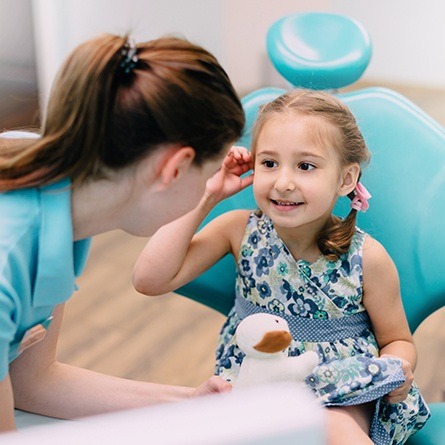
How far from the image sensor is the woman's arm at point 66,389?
1194 millimetres

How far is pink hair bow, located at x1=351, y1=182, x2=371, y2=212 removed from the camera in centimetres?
134

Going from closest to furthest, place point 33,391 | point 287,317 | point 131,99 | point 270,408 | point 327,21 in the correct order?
1. point 270,408
2. point 131,99
3. point 33,391
4. point 287,317
5. point 327,21

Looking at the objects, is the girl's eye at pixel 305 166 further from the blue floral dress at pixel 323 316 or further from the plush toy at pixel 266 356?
the plush toy at pixel 266 356

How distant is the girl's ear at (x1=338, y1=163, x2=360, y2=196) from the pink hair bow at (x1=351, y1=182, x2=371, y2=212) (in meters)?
0.01

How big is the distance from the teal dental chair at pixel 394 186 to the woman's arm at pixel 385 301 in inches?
3.2

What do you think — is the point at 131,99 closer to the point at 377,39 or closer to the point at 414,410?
the point at 414,410

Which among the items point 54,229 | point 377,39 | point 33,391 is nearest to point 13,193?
point 54,229

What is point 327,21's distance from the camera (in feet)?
5.26

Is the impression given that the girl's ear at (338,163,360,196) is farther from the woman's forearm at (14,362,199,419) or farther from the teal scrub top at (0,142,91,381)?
the teal scrub top at (0,142,91,381)

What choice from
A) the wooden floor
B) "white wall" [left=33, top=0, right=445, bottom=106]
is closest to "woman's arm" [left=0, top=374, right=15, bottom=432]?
the wooden floor

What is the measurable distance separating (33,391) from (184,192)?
Result: 1.28ft

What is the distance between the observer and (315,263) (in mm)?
1342

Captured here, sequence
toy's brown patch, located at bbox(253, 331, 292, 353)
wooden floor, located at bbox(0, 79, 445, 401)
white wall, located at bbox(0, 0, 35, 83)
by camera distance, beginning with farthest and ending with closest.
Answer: white wall, located at bbox(0, 0, 35, 83) < wooden floor, located at bbox(0, 79, 445, 401) < toy's brown patch, located at bbox(253, 331, 292, 353)

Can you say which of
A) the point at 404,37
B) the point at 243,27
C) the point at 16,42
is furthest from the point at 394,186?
the point at 404,37
